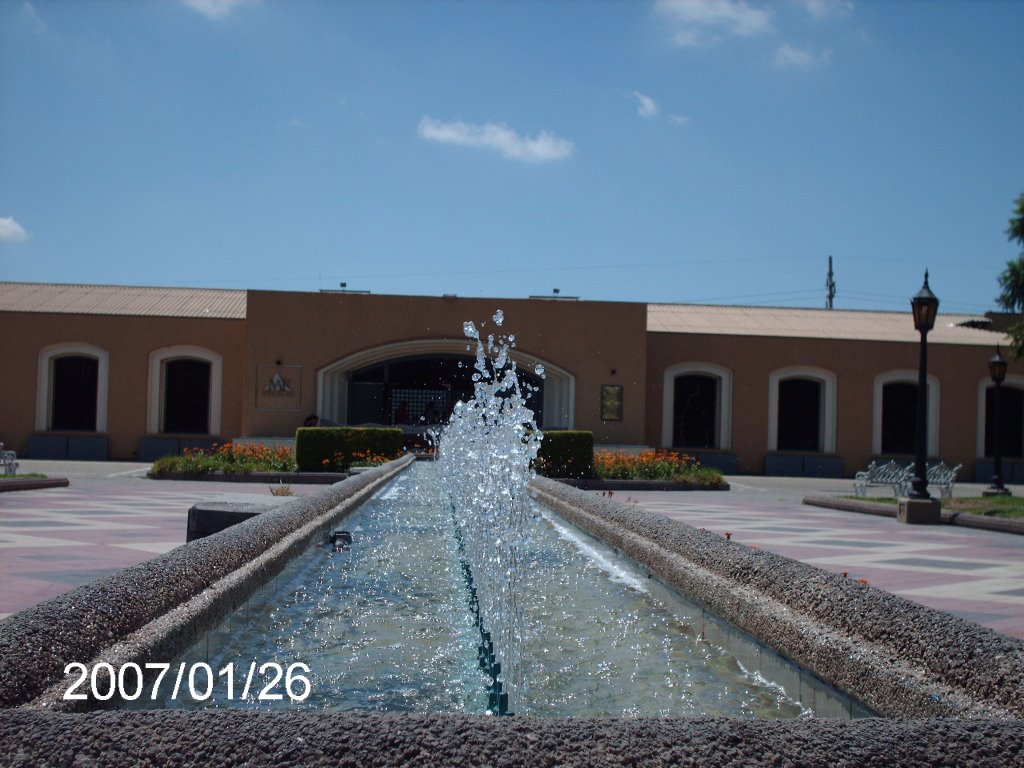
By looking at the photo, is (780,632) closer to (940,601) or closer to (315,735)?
(315,735)

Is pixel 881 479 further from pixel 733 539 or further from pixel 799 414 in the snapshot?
pixel 799 414

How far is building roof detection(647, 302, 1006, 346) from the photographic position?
27.8 m

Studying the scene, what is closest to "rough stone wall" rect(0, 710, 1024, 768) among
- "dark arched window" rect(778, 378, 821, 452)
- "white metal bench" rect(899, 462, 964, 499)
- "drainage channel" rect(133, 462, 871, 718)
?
"drainage channel" rect(133, 462, 871, 718)

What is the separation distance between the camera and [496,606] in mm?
4711

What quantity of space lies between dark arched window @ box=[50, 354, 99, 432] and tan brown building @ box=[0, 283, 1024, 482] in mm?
39

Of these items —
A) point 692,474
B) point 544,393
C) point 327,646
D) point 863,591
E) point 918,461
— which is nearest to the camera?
point 863,591

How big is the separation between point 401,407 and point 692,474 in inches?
494

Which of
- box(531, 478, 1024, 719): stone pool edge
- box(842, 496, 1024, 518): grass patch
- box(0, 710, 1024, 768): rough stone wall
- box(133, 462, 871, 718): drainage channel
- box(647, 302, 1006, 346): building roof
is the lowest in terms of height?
box(842, 496, 1024, 518): grass patch

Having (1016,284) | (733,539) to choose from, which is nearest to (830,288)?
(1016,284)

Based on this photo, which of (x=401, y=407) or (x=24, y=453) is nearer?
(x=24, y=453)

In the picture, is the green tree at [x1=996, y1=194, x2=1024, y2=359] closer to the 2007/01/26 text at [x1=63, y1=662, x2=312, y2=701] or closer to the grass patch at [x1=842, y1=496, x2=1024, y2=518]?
the grass patch at [x1=842, y1=496, x2=1024, y2=518]

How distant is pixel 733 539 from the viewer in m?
9.72

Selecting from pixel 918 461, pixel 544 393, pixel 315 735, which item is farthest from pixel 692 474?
pixel 315 735

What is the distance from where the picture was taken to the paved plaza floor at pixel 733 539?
239 inches
